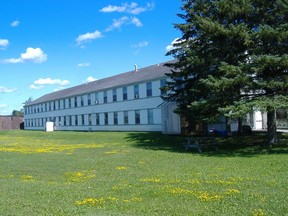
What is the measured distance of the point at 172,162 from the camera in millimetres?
16547

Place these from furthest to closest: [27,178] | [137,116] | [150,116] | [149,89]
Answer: [137,116], [149,89], [150,116], [27,178]

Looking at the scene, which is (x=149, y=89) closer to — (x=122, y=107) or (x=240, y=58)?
(x=122, y=107)

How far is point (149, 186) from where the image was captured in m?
10.5

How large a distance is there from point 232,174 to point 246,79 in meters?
6.86

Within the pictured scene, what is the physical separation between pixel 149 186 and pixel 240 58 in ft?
38.8

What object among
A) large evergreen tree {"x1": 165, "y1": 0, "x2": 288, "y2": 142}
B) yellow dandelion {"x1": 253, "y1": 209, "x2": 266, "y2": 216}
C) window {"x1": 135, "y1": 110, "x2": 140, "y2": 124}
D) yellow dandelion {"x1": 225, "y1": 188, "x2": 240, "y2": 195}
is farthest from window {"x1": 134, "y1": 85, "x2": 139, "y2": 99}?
yellow dandelion {"x1": 253, "y1": 209, "x2": 266, "y2": 216}

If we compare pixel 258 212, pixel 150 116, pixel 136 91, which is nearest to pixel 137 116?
pixel 150 116

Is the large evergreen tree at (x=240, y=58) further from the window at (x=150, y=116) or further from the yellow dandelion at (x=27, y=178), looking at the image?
the window at (x=150, y=116)

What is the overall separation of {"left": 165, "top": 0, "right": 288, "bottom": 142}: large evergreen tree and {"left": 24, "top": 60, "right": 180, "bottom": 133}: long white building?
48.9 feet

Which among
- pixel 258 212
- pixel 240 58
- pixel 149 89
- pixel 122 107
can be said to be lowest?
pixel 258 212

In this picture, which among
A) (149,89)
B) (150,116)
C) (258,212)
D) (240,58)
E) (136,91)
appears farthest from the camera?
(136,91)

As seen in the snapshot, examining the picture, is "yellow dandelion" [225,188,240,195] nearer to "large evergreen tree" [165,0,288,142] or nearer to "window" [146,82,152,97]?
"large evergreen tree" [165,0,288,142]

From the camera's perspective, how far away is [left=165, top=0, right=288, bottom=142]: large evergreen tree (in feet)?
59.5

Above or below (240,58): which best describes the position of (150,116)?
below
